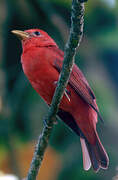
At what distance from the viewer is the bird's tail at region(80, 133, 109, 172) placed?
3.51 meters

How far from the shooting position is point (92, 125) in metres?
3.65

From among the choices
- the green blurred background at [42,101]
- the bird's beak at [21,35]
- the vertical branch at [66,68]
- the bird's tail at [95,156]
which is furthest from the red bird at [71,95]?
the green blurred background at [42,101]

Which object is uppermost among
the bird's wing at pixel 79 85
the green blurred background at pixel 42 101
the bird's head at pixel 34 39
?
the bird's head at pixel 34 39

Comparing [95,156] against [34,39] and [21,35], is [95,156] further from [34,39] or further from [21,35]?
[21,35]

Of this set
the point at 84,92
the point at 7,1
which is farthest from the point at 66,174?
the point at 7,1

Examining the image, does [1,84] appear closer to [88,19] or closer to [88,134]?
[88,19]

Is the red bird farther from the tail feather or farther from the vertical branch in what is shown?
the vertical branch

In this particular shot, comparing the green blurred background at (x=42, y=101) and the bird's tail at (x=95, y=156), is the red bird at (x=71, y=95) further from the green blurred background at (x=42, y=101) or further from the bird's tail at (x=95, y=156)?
the green blurred background at (x=42, y=101)

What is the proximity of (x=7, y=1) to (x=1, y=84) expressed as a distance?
1075mm

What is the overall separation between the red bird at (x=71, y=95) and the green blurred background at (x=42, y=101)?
95cm

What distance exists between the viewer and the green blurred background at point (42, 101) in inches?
183

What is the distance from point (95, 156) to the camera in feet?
11.8

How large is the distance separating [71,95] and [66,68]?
109 cm

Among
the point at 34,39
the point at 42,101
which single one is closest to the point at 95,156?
the point at 34,39
